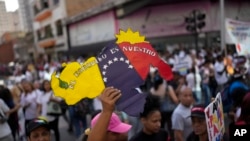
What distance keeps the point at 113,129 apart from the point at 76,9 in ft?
105

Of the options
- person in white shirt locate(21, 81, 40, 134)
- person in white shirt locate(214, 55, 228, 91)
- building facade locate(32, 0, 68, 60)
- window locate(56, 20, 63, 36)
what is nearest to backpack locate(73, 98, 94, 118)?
person in white shirt locate(21, 81, 40, 134)

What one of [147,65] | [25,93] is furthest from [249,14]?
[147,65]

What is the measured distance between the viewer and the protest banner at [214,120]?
271 cm

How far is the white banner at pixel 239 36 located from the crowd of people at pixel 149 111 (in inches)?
14.6

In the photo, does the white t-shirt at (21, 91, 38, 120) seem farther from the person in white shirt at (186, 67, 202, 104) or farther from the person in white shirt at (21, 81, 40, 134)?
the person in white shirt at (186, 67, 202, 104)

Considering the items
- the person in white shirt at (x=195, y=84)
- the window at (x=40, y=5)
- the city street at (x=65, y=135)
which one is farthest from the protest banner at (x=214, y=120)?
the window at (x=40, y=5)

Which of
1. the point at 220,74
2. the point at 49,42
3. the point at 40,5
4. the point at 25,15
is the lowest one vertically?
the point at 220,74

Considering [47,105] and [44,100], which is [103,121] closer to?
[47,105]

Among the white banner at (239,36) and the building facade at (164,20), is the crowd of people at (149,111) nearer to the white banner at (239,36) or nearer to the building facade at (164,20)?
the white banner at (239,36)

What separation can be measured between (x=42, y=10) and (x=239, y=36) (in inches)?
1519

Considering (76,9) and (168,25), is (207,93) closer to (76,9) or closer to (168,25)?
(168,25)

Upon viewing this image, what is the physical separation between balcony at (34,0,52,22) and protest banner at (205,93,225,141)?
130 feet

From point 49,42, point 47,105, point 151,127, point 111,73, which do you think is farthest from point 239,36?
point 49,42

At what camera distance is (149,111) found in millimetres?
3838
